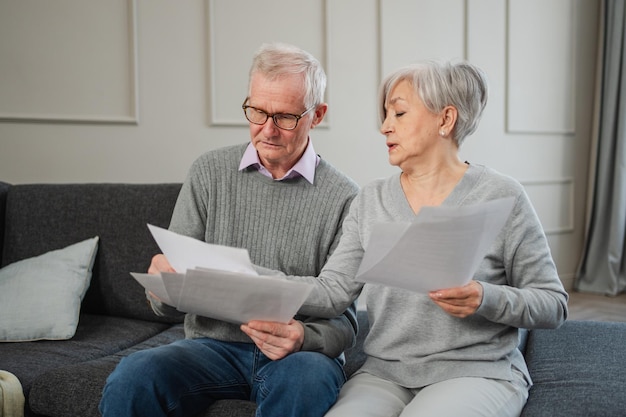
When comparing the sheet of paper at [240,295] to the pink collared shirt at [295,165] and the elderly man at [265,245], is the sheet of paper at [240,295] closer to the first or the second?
the elderly man at [265,245]

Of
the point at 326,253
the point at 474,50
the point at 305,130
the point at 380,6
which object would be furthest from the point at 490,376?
the point at 474,50

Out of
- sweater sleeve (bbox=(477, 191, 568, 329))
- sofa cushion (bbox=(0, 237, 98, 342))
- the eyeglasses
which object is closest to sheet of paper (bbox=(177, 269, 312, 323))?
sweater sleeve (bbox=(477, 191, 568, 329))

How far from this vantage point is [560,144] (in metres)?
4.83

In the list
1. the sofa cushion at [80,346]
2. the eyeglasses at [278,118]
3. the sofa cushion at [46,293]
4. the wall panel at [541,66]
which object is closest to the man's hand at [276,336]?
the eyeglasses at [278,118]

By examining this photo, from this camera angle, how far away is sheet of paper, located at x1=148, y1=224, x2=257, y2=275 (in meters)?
1.25

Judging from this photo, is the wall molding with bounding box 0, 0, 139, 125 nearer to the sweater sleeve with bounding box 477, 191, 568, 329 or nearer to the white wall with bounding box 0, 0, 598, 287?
the white wall with bounding box 0, 0, 598, 287

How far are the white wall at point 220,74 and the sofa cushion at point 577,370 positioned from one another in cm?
202

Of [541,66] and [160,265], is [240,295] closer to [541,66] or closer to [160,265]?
[160,265]

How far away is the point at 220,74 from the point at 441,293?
2.40 m

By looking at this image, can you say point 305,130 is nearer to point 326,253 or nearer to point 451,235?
point 326,253

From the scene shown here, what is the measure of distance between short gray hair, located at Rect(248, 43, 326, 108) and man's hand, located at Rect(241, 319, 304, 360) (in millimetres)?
576

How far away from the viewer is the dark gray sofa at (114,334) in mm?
1530

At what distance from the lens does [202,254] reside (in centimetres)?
126

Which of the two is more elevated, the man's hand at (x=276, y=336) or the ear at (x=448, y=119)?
the ear at (x=448, y=119)
